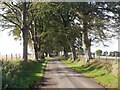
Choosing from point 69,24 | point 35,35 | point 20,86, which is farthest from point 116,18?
point 35,35

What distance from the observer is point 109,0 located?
41.5 metres

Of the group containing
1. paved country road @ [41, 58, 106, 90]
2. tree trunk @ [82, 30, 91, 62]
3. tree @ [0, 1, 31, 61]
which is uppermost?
tree @ [0, 1, 31, 61]

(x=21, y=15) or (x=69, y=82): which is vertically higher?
(x=21, y=15)

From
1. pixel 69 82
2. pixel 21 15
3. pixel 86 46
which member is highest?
pixel 21 15

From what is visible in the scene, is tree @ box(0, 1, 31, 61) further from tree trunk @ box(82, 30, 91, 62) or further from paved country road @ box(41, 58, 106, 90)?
paved country road @ box(41, 58, 106, 90)

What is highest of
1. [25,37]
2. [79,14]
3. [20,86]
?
[79,14]

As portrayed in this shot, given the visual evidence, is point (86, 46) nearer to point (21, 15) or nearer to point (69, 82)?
point (21, 15)

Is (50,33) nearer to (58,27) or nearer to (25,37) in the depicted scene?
(58,27)

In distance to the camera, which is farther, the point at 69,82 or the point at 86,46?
the point at 86,46

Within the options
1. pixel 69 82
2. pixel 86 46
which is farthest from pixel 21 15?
pixel 69 82

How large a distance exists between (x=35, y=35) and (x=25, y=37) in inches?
1176

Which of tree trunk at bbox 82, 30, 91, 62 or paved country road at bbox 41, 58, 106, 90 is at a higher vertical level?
tree trunk at bbox 82, 30, 91, 62

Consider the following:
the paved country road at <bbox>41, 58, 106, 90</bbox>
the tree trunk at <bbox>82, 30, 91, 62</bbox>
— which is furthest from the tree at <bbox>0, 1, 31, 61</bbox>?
the paved country road at <bbox>41, 58, 106, 90</bbox>

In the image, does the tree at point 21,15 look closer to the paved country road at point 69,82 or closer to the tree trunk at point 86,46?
the tree trunk at point 86,46
